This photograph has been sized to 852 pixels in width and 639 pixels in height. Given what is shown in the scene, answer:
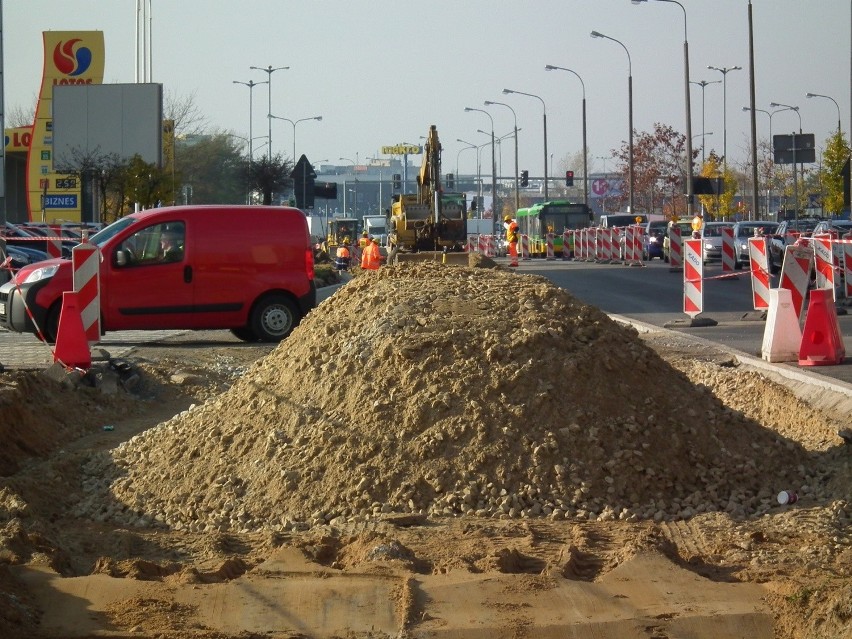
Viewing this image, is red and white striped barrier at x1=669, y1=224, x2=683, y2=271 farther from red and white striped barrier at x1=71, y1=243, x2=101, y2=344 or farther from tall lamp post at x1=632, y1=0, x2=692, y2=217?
red and white striped barrier at x1=71, y1=243, x2=101, y2=344

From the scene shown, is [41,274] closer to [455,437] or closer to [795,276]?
[795,276]

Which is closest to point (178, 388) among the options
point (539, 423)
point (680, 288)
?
point (539, 423)

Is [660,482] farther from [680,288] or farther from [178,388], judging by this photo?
[680,288]

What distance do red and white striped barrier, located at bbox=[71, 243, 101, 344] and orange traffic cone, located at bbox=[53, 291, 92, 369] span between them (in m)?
0.67

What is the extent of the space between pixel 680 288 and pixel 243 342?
47.9ft

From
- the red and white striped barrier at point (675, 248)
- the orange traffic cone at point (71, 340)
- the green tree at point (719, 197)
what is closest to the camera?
the orange traffic cone at point (71, 340)

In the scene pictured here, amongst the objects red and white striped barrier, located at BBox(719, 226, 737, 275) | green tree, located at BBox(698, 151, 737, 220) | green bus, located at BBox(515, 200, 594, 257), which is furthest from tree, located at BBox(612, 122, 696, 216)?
red and white striped barrier, located at BBox(719, 226, 737, 275)

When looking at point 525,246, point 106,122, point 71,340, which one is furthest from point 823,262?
point 525,246

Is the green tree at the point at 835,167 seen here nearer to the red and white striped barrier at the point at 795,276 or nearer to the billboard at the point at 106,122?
the billboard at the point at 106,122

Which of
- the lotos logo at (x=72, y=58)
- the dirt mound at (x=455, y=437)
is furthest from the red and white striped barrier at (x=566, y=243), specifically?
the dirt mound at (x=455, y=437)

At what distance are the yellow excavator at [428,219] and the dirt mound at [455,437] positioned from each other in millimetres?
37570

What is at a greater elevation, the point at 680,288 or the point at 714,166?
the point at 714,166

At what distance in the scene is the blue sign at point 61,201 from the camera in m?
46.8

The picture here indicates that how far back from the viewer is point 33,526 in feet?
21.9
